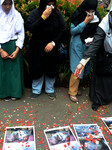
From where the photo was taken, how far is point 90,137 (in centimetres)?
251

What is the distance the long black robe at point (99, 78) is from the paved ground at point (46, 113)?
223 millimetres

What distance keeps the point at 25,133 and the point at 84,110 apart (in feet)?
3.87

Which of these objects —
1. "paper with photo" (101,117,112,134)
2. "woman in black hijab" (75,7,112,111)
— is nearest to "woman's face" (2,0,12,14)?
"woman in black hijab" (75,7,112,111)

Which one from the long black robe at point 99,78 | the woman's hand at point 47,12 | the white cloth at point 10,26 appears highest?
the woman's hand at point 47,12

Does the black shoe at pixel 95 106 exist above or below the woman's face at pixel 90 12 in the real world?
below

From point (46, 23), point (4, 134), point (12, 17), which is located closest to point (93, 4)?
point (46, 23)

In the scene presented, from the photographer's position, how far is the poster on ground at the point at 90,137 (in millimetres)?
2367

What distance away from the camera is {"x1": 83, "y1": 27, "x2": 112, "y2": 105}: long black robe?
8.49 feet

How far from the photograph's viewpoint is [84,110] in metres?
3.10

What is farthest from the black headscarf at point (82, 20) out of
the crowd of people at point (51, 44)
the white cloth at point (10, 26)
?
the white cloth at point (10, 26)

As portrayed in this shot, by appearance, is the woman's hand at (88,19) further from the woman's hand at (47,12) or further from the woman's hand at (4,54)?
the woman's hand at (4,54)

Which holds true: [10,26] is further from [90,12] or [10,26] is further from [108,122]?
[108,122]

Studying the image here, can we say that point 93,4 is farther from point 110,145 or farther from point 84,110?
point 110,145

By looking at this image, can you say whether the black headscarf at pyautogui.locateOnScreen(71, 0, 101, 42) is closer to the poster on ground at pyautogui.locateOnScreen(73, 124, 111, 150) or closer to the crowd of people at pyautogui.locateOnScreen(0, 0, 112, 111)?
the crowd of people at pyautogui.locateOnScreen(0, 0, 112, 111)
